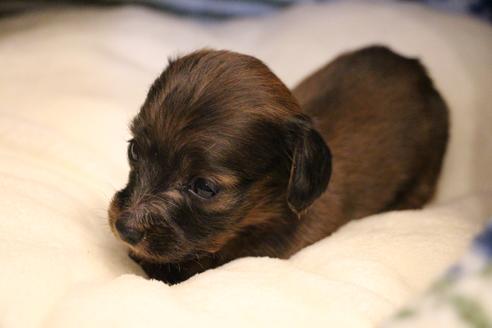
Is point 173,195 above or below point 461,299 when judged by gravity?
below

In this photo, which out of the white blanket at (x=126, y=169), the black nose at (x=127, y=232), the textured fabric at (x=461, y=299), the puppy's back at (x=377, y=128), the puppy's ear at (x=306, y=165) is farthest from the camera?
the puppy's back at (x=377, y=128)

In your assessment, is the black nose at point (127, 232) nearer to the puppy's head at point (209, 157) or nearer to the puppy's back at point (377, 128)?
the puppy's head at point (209, 157)

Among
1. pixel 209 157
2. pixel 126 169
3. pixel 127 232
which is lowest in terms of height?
pixel 126 169

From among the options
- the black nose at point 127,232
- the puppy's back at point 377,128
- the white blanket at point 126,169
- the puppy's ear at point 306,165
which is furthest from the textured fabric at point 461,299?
the puppy's back at point 377,128

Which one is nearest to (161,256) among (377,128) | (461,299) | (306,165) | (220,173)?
(220,173)

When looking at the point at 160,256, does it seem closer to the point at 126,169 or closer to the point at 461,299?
the point at 126,169

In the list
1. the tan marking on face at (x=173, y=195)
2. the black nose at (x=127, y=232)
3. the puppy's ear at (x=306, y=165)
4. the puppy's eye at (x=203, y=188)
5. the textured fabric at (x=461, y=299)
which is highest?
the textured fabric at (x=461, y=299)
